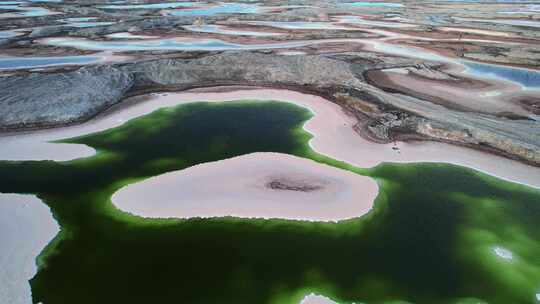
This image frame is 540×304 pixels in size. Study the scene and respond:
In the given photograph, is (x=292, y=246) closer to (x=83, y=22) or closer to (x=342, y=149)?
(x=342, y=149)

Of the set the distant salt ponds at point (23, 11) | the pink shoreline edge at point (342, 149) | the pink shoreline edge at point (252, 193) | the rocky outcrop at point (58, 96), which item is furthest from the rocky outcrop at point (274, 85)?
the distant salt ponds at point (23, 11)

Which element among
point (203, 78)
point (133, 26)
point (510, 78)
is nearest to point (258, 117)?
point (203, 78)

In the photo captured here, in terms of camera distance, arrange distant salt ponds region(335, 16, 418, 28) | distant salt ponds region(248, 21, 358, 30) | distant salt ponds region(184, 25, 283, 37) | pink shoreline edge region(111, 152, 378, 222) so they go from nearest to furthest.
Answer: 1. pink shoreline edge region(111, 152, 378, 222)
2. distant salt ponds region(184, 25, 283, 37)
3. distant salt ponds region(248, 21, 358, 30)
4. distant salt ponds region(335, 16, 418, 28)

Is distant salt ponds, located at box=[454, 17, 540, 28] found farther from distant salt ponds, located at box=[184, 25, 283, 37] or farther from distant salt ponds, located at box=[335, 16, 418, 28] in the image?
distant salt ponds, located at box=[184, 25, 283, 37]

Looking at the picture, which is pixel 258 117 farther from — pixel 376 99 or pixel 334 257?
pixel 334 257

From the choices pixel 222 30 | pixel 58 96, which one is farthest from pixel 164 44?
pixel 58 96

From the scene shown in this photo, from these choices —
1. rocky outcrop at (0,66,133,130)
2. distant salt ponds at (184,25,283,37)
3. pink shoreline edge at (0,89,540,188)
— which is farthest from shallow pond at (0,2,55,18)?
pink shoreline edge at (0,89,540,188)
